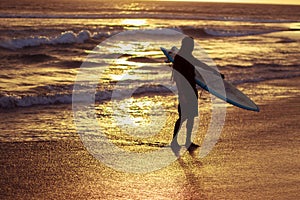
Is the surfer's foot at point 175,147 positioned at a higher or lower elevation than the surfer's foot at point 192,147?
higher

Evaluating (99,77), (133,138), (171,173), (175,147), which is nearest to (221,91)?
(175,147)

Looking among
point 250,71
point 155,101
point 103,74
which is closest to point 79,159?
point 155,101

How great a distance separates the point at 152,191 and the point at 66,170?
1.35 meters

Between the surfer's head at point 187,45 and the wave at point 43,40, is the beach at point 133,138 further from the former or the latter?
Answer: the wave at point 43,40

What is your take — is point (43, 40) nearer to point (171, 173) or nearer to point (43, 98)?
point (43, 98)

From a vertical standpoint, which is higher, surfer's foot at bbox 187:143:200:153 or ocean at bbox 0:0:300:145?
surfer's foot at bbox 187:143:200:153

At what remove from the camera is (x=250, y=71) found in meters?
17.8

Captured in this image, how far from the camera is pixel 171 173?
697cm

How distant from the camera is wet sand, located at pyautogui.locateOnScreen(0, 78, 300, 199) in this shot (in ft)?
20.2

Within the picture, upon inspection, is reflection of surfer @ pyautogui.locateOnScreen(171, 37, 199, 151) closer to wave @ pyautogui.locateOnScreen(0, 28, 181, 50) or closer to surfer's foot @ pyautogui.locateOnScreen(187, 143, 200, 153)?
surfer's foot @ pyautogui.locateOnScreen(187, 143, 200, 153)

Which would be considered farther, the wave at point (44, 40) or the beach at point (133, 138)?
the wave at point (44, 40)

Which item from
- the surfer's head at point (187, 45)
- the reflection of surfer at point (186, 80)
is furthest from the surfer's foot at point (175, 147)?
the surfer's head at point (187, 45)

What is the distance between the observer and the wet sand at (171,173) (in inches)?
243

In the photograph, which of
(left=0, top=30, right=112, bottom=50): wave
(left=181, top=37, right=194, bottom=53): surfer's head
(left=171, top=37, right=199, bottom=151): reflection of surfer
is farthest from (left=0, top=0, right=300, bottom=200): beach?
(left=0, top=30, right=112, bottom=50): wave
